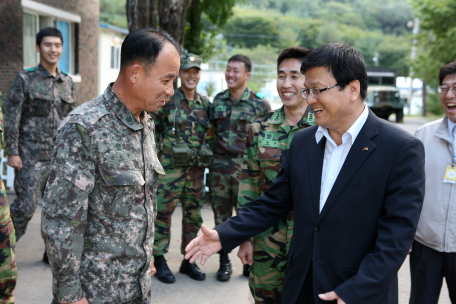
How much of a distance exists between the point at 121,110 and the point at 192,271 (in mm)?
2852

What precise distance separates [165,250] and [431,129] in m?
2.83

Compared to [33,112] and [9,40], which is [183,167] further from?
[9,40]

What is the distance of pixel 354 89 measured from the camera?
2.06 metres

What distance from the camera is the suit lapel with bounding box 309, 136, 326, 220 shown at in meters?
2.08

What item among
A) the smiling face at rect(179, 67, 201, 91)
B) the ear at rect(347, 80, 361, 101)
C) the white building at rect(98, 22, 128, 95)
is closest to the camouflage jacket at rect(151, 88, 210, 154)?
the smiling face at rect(179, 67, 201, 91)

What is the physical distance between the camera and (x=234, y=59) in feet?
17.7

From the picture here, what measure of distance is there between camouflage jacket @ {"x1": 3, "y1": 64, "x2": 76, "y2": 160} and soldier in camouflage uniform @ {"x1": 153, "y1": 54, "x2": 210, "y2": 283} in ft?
3.83

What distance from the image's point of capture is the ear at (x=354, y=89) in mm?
2053

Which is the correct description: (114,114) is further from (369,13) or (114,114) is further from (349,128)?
(369,13)

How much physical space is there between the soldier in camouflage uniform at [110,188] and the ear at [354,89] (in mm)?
866

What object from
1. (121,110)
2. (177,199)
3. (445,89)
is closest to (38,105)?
(177,199)

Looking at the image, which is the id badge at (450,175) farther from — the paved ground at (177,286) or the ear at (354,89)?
the paved ground at (177,286)

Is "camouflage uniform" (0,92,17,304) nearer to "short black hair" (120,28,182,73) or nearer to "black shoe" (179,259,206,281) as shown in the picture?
"short black hair" (120,28,182,73)

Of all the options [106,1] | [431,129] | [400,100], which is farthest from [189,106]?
[106,1]
